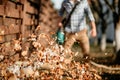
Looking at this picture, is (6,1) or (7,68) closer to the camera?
(7,68)

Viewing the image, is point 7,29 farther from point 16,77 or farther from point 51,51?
point 16,77

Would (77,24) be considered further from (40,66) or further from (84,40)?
(40,66)

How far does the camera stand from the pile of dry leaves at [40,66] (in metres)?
6.10

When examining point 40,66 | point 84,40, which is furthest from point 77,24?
point 40,66

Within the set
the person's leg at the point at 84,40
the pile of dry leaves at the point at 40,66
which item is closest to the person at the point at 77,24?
the person's leg at the point at 84,40

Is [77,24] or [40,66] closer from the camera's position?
[40,66]

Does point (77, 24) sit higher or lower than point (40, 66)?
higher

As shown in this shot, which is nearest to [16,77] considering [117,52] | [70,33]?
[70,33]

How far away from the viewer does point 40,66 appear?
6430 mm

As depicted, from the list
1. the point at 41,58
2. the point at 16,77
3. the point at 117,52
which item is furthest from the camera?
the point at 117,52

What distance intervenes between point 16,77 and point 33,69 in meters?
0.31

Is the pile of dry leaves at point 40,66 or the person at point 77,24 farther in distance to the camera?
the person at point 77,24

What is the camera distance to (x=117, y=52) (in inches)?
533

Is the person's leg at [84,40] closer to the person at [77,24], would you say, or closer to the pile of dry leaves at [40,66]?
the person at [77,24]
